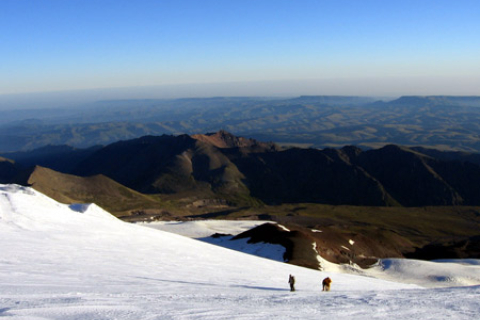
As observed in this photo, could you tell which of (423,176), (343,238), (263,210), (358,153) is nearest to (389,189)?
(423,176)

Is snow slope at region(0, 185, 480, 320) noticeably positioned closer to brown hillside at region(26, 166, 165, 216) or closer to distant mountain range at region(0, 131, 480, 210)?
brown hillside at region(26, 166, 165, 216)

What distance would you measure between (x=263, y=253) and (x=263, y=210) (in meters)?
74.4

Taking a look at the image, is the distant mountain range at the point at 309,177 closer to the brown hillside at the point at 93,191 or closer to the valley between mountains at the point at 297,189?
the valley between mountains at the point at 297,189

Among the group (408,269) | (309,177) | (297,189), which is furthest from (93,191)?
(408,269)

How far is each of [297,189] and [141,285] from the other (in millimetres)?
152356

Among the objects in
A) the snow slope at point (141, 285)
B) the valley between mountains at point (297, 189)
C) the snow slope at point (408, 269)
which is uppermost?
the snow slope at point (141, 285)

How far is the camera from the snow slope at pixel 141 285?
12273mm

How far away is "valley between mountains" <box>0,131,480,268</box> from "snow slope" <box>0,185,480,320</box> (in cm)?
5169

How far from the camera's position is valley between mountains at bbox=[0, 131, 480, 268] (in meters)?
105

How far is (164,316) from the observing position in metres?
11.4

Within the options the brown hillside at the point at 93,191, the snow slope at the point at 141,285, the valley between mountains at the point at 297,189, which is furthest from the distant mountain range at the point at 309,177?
the snow slope at the point at 141,285

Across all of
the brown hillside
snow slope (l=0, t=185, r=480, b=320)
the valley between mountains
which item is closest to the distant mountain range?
the valley between mountains

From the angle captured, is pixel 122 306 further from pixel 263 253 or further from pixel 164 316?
pixel 263 253

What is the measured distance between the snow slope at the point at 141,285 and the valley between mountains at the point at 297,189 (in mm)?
51692
